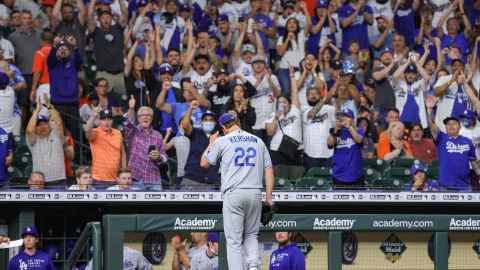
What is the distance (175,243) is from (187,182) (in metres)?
3.69

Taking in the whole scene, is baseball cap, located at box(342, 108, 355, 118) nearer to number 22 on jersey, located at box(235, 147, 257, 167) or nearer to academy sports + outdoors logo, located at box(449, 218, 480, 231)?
academy sports + outdoors logo, located at box(449, 218, 480, 231)

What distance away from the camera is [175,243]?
35.0 feet

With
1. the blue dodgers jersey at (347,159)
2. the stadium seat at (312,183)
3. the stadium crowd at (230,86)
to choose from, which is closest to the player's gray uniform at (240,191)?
the stadium crowd at (230,86)

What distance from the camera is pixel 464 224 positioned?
11.2 m

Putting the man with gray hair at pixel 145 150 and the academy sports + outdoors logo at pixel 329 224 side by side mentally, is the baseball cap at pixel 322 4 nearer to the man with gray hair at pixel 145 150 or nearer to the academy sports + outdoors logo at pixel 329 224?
the man with gray hair at pixel 145 150

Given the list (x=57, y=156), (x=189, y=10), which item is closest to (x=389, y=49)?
(x=189, y=10)

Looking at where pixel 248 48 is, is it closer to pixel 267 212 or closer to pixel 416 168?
pixel 416 168

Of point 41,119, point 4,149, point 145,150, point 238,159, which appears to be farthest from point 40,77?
point 238,159

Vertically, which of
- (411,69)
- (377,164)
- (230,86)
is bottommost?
(377,164)

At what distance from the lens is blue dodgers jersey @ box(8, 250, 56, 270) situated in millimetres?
11898

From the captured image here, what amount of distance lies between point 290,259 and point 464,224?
1.73 m

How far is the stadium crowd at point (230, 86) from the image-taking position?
14.2 m

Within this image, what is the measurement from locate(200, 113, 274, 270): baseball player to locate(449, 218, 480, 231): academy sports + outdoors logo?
7.88 feet

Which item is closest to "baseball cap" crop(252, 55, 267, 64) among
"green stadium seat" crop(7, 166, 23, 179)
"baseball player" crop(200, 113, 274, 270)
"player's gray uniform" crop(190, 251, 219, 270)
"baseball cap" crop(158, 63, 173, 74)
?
"baseball cap" crop(158, 63, 173, 74)
